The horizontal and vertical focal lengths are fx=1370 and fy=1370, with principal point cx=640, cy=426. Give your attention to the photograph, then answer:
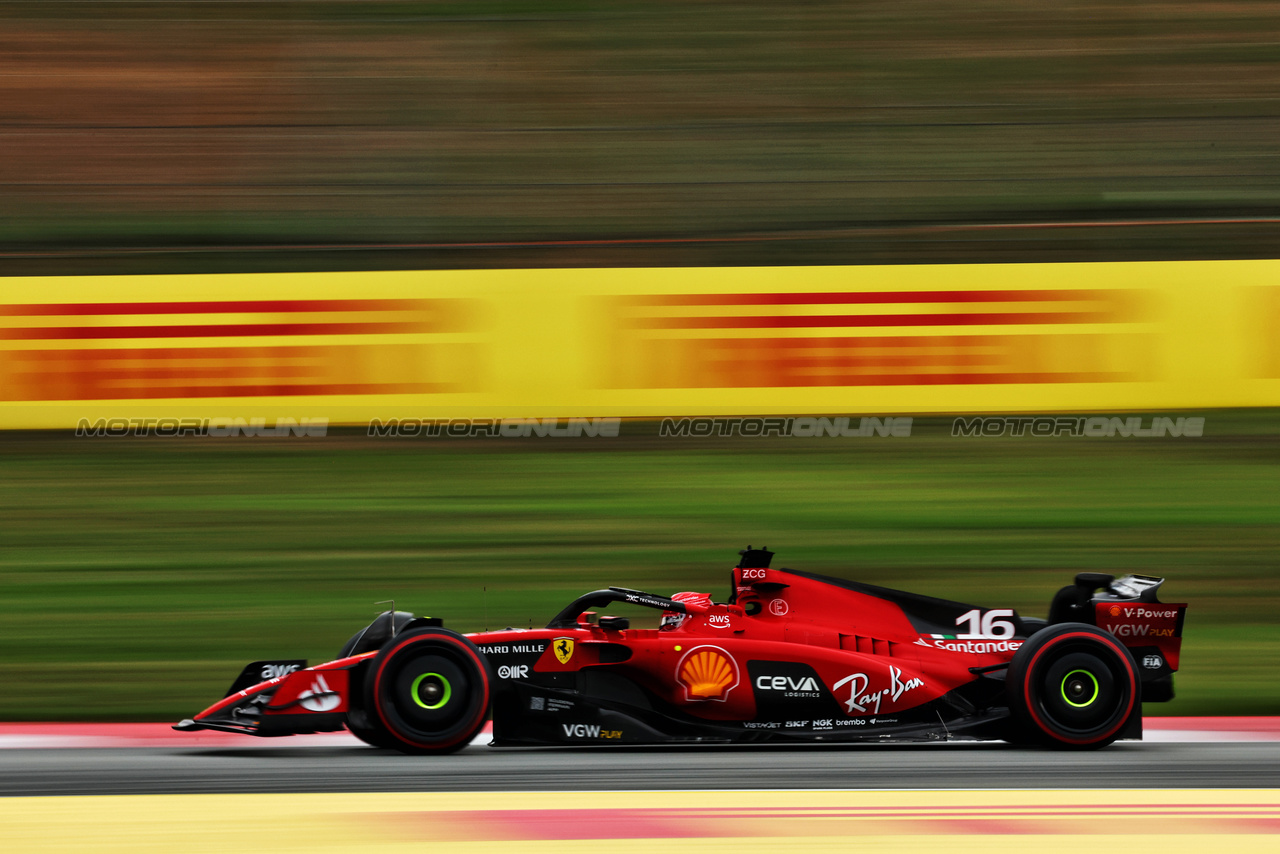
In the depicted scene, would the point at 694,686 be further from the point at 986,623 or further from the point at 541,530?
the point at 541,530

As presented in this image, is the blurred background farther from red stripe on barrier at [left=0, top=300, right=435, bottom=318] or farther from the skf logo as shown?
the skf logo

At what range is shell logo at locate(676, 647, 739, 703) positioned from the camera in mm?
5395

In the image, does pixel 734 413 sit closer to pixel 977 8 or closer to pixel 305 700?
pixel 305 700

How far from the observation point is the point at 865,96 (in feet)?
38.6

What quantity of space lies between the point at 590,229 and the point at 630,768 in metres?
6.48

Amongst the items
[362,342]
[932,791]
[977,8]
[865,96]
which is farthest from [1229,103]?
[932,791]

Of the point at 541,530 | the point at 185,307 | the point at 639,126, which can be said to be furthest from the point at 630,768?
the point at 639,126

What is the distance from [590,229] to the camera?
1098 centimetres

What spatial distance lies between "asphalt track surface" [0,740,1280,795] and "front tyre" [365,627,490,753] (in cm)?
10

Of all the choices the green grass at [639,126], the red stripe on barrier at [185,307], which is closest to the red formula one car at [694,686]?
the red stripe on barrier at [185,307]

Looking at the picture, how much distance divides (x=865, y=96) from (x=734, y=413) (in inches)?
161

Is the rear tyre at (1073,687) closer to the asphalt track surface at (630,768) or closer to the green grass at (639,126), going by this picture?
the asphalt track surface at (630,768)

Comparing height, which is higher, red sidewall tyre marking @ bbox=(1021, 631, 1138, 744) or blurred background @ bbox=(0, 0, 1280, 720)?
blurred background @ bbox=(0, 0, 1280, 720)

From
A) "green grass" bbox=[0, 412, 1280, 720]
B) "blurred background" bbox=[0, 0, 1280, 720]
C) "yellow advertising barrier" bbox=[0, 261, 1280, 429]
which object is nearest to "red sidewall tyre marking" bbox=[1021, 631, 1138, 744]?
"blurred background" bbox=[0, 0, 1280, 720]
